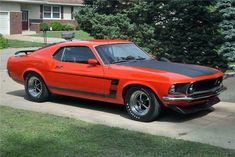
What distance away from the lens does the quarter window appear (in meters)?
9.44

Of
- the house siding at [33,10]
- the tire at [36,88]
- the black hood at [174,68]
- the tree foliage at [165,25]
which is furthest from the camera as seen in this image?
the house siding at [33,10]

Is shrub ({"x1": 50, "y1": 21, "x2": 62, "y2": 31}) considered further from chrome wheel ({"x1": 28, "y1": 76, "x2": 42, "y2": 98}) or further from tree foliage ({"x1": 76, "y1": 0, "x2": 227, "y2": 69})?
chrome wheel ({"x1": 28, "y1": 76, "x2": 42, "y2": 98})

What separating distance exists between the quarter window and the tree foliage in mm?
5051

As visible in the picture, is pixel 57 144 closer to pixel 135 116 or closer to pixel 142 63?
pixel 135 116

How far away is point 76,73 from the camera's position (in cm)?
943

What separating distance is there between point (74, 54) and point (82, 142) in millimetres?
3374

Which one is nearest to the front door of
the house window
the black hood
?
the house window

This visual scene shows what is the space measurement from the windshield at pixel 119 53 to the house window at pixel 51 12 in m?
40.4

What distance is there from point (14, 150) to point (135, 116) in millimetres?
2797

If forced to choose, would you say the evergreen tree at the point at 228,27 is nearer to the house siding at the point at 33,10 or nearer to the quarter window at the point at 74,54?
the quarter window at the point at 74,54

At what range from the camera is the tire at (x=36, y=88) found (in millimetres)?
10273

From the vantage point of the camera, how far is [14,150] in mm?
6344

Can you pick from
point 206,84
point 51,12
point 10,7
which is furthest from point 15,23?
point 206,84

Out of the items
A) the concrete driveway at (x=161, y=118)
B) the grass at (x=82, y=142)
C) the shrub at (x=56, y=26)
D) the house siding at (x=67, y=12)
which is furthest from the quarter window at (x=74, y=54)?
the house siding at (x=67, y=12)
